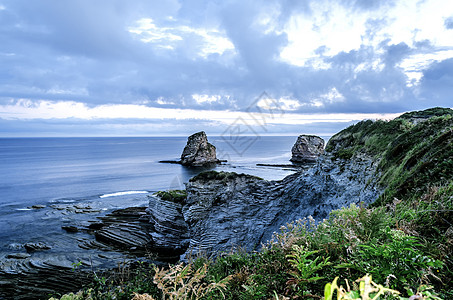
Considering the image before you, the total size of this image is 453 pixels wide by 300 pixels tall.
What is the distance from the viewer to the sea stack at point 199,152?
11181 cm

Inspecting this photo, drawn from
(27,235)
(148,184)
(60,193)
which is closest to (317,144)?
(148,184)

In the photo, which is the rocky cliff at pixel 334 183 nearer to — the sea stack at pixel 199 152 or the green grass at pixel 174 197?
the green grass at pixel 174 197

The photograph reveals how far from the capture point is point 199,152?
112 meters

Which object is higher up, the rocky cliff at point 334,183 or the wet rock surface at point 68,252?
the rocky cliff at point 334,183

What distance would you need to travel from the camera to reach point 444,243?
349 cm

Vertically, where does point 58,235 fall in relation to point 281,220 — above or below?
below

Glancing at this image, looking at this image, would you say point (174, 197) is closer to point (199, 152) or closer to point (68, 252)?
point (68, 252)

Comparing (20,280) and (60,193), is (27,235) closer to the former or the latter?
(20,280)

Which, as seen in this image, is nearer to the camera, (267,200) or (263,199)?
(267,200)

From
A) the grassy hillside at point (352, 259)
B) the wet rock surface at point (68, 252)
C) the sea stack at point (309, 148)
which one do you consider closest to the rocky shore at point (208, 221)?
the wet rock surface at point (68, 252)

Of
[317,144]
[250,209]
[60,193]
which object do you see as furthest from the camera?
[317,144]

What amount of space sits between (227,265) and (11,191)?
82440 millimetres

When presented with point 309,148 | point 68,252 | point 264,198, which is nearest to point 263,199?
point 264,198

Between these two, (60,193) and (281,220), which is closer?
(281,220)
